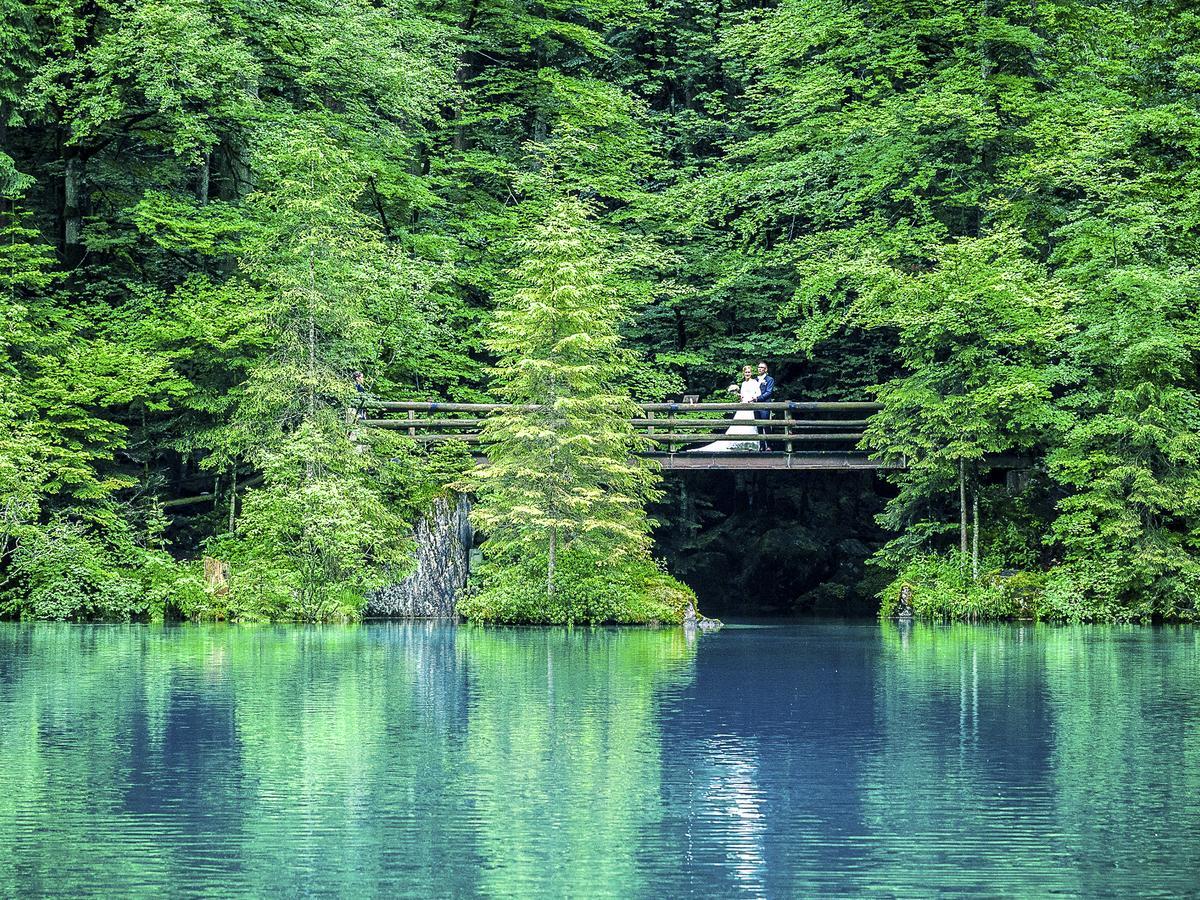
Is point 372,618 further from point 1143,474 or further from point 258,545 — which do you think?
point 1143,474

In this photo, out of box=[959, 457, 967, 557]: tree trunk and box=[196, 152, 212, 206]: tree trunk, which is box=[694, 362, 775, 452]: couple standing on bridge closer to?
box=[959, 457, 967, 557]: tree trunk

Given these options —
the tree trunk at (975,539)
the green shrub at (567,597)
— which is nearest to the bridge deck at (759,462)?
the tree trunk at (975,539)

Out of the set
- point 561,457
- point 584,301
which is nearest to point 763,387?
point 584,301

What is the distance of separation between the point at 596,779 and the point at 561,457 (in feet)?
51.3

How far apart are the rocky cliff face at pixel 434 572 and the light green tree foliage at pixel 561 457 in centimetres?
172

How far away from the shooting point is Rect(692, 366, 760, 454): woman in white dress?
2684cm

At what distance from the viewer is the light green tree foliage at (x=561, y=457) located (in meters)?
23.3

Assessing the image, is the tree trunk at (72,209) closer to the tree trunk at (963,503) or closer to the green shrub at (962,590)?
the green shrub at (962,590)

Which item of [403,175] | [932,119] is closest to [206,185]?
[403,175]

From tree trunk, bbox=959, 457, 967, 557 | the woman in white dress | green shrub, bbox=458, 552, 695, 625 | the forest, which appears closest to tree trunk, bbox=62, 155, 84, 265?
the forest

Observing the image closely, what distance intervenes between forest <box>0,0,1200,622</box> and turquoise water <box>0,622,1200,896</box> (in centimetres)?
923

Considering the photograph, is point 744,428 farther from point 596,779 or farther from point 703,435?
point 596,779

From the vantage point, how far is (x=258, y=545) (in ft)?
79.9

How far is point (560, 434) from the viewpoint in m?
23.5
